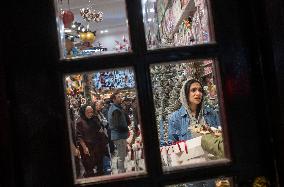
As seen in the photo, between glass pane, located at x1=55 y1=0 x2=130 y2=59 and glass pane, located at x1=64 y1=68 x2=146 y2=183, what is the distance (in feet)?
0.25

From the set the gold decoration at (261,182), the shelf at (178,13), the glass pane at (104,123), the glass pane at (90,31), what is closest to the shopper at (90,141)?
the glass pane at (104,123)

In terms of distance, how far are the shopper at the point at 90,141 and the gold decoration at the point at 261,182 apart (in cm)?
50

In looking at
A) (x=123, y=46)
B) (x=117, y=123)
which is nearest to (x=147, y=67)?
(x=123, y=46)

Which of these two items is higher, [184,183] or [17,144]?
[17,144]

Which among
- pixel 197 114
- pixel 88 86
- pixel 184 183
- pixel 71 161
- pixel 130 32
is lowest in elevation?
pixel 184 183

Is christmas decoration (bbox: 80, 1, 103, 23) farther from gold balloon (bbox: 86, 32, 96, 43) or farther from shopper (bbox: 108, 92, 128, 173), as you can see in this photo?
shopper (bbox: 108, 92, 128, 173)

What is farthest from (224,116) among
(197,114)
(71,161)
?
(71,161)

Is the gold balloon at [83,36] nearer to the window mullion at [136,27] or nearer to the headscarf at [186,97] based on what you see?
the window mullion at [136,27]

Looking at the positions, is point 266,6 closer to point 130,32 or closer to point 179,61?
point 179,61

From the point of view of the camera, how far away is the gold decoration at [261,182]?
1158 millimetres

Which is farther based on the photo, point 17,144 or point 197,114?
point 197,114

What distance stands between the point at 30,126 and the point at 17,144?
0.07 metres

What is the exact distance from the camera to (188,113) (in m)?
1.22

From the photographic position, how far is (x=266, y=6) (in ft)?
3.62
